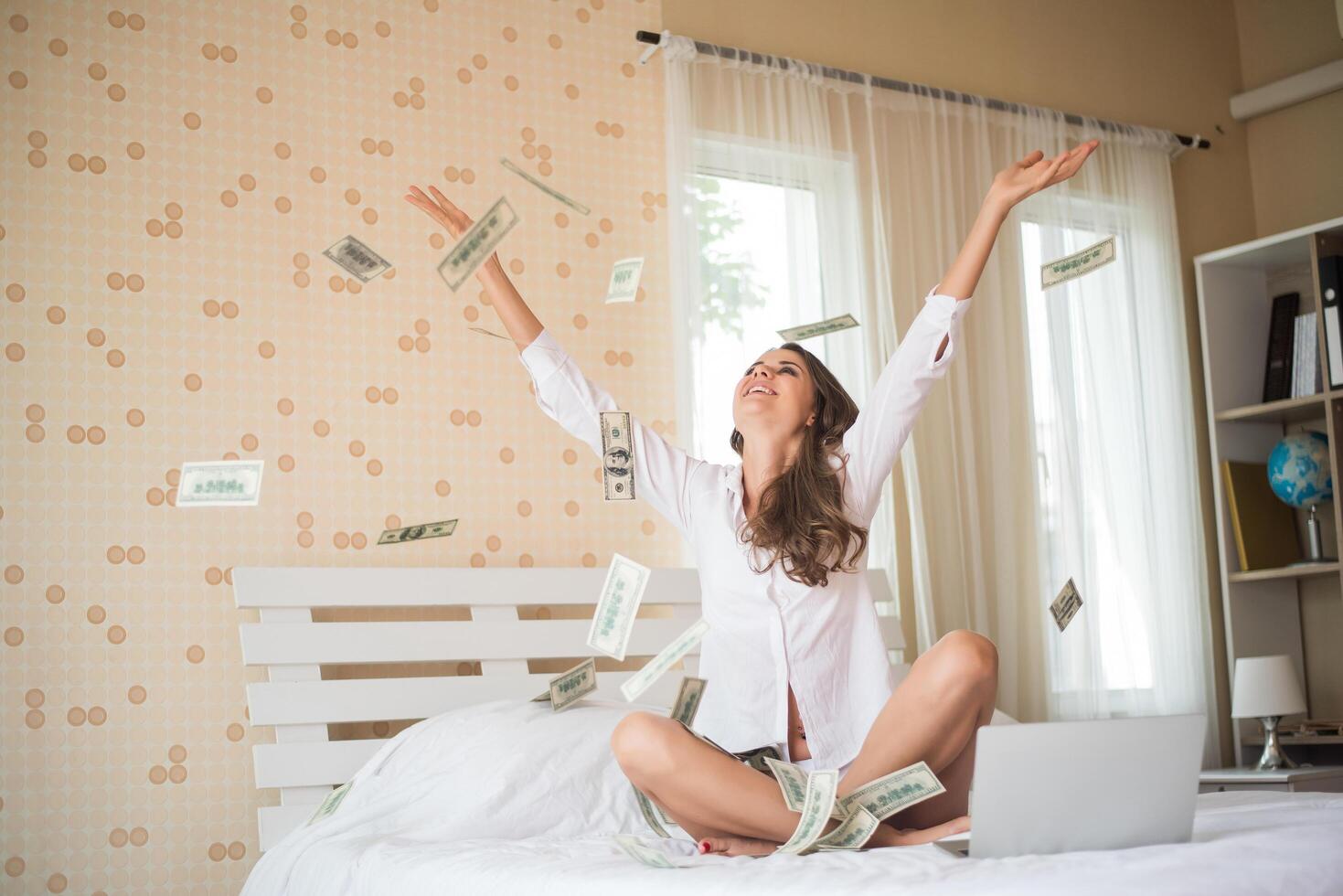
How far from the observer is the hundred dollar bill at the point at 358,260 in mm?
2688

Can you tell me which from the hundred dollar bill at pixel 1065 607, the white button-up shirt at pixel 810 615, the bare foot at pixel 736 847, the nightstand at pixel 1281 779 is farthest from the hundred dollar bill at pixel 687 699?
the nightstand at pixel 1281 779

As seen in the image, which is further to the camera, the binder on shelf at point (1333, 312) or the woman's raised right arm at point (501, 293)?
the binder on shelf at point (1333, 312)

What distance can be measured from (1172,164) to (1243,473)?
1.09 metres

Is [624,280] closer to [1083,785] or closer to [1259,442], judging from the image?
[1083,785]

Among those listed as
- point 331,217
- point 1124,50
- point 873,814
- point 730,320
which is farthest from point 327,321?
point 1124,50

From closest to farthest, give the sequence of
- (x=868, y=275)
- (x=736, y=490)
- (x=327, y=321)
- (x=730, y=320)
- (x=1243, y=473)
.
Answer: (x=736, y=490) < (x=327, y=321) < (x=730, y=320) < (x=868, y=275) < (x=1243, y=473)

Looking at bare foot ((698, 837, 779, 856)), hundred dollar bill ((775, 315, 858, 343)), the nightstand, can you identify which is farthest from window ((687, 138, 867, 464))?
bare foot ((698, 837, 779, 856))

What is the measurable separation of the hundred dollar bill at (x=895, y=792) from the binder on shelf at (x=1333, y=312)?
9.00 feet

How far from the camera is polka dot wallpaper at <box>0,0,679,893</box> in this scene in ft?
8.18

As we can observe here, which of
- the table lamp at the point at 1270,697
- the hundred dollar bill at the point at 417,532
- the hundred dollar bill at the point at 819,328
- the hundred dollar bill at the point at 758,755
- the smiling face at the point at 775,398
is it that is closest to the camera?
the hundred dollar bill at the point at 758,755

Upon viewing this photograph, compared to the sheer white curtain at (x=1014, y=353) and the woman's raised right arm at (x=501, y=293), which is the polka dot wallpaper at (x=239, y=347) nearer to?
the sheer white curtain at (x=1014, y=353)

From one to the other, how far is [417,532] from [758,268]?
1205 mm

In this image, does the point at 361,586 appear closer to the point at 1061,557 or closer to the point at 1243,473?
the point at 1061,557

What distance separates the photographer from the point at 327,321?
2855mm
